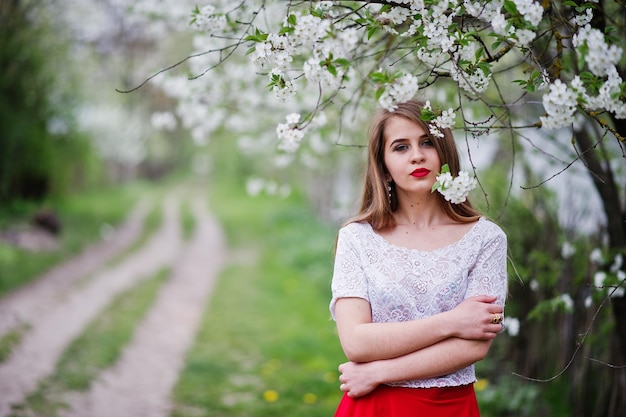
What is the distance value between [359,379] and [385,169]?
0.81m

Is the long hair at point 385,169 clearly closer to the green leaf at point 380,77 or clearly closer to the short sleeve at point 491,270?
the short sleeve at point 491,270

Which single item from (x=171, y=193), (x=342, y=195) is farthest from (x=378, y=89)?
(x=171, y=193)

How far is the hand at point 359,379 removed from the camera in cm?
209

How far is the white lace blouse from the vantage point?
2102 millimetres

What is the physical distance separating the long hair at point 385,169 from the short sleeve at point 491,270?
6.2 inches

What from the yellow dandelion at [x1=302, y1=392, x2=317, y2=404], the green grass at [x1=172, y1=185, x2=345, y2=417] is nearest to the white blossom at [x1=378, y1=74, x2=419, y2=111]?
the green grass at [x1=172, y1=185, x2=345, y2=417]

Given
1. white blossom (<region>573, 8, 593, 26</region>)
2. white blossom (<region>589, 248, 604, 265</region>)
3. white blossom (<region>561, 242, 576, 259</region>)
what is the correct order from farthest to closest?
white blossom (<region>561, 242, 576, 259</region>)
white blossom (<region>589, 248, 604, 265</region>)
white blossom (<region>573, 8, 593, 26</region>)

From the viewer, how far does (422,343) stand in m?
2.02

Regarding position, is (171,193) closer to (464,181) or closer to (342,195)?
(342,195)

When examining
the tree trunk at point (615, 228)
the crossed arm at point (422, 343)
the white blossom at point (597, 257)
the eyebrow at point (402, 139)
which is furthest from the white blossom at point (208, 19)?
the white blossom at point (597, 257)

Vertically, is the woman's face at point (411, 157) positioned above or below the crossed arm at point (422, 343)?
above

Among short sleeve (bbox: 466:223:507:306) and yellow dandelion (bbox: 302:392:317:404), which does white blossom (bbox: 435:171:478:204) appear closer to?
short sleeve (bbox: 466:223:507:306)

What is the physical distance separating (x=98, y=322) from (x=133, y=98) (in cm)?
1901

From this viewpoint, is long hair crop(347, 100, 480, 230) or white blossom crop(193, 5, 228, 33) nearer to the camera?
long hair crop(347, 100, 480, 230)
